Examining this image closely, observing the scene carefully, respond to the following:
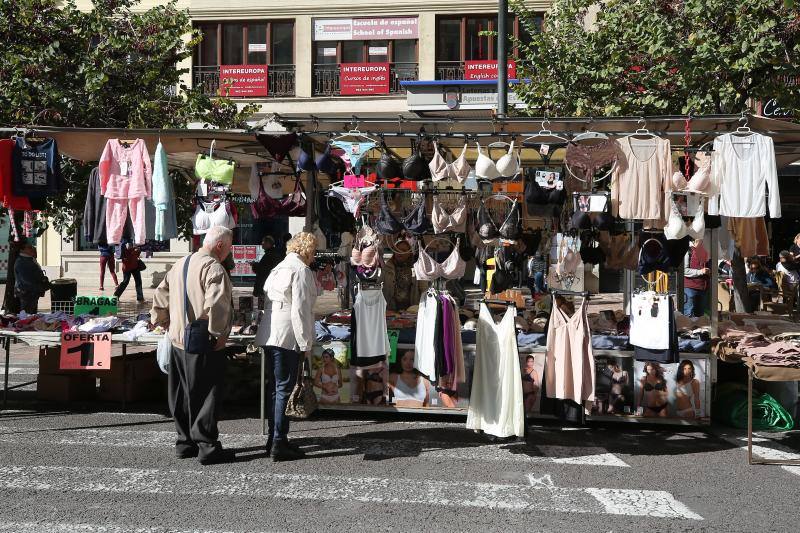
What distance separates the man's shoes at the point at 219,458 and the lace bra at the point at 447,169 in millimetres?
3185

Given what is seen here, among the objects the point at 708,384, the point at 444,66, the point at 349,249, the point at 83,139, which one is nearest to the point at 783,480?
the point at 708,384

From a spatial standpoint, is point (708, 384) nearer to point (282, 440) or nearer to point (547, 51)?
point (282, 440)

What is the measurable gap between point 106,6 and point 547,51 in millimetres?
8206

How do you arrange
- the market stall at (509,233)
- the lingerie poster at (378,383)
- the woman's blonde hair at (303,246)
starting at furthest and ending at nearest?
1. the lingerie poster at (378,383)
2. the market stall at (509,233)
3. the woman's blonde hair at (303,246)

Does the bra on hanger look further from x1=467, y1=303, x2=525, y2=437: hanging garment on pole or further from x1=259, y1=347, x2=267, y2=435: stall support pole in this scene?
x1=259, y1=347, x2=267, y2=435: stall support pole

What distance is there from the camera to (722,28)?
13.4 metres

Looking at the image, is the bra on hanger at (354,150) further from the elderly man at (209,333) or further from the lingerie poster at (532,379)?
the lingerie poster at (532,379)

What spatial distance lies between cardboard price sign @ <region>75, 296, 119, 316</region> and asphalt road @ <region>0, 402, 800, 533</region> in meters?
1.72

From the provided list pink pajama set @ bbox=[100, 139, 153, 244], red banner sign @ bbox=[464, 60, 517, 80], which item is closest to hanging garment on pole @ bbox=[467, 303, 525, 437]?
pink pajama set @ bbox=[100, 139, 153, 244]

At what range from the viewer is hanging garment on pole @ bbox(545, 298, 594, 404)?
24.6 ft

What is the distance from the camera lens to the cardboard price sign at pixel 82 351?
8391 millimetres

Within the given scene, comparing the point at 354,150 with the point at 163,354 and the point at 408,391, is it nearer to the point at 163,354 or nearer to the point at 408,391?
the point at 408,391

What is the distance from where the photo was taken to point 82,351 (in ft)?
27.8

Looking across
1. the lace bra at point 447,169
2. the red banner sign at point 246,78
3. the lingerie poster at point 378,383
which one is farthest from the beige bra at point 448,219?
the red banner sign at point 246,78
